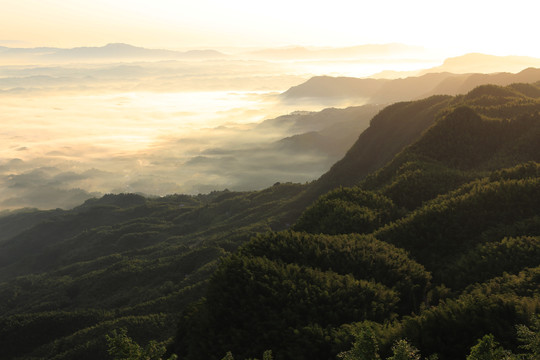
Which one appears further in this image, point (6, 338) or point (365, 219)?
point (6, 338)

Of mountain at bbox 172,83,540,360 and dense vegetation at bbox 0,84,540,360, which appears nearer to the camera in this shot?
dense vegetation at bbox 0,84,540,360

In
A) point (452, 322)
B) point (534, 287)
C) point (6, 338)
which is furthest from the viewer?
point (6, 338)

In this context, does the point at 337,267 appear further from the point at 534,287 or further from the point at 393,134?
the point at 393,134

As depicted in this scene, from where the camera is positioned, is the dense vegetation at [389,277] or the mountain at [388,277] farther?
the mountain at [388,277]

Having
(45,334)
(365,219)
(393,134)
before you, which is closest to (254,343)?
(365,219)

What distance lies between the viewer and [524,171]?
113ft

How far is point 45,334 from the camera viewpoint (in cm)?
6719

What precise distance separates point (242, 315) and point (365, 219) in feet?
59.9

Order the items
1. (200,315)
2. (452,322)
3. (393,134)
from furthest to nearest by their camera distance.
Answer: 1. (393,134)
2. (200,315)
3. (452,322)

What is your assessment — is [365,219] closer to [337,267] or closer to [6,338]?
[337,267]

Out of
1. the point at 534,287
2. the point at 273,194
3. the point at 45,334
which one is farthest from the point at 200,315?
the point at 273,194

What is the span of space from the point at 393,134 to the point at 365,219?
56.2 m

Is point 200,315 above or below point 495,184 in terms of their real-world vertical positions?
below

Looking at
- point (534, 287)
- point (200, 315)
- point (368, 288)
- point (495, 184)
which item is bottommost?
point (200, 315)
